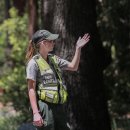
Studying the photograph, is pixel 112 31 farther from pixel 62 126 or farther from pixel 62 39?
pixel 62 126

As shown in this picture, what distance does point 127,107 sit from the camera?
16.0 m

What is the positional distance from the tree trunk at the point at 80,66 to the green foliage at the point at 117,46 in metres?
5.06

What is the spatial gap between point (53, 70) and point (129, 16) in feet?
30.8

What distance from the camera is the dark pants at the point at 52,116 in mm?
7242

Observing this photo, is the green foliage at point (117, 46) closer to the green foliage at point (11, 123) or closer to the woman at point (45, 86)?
the green foliage at point (11, 123)

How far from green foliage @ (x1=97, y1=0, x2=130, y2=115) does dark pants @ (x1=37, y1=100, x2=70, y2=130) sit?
27.5 ft

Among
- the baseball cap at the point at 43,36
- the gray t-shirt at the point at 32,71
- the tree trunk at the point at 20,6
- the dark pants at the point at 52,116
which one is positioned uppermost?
the tree trunk at the point at 20,6

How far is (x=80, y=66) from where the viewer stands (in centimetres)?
1047

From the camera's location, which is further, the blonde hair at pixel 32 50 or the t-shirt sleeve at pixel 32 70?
the blonde hair at pixel 32 50

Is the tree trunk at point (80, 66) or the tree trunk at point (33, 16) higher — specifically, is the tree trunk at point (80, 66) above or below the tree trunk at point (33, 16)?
below

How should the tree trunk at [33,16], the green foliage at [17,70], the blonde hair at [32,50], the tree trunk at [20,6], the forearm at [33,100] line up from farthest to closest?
the tree trunk at [20,6], the tree trunk at [33,16], the green foliage at [17,70], the blonde hair at [32,50], the forearm at [33,100]

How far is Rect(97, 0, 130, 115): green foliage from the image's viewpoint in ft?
52.5

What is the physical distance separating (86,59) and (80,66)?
0.62 feet

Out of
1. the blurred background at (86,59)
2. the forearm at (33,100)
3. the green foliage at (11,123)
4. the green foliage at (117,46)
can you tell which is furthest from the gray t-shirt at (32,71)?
the green foliage at (117,46)
